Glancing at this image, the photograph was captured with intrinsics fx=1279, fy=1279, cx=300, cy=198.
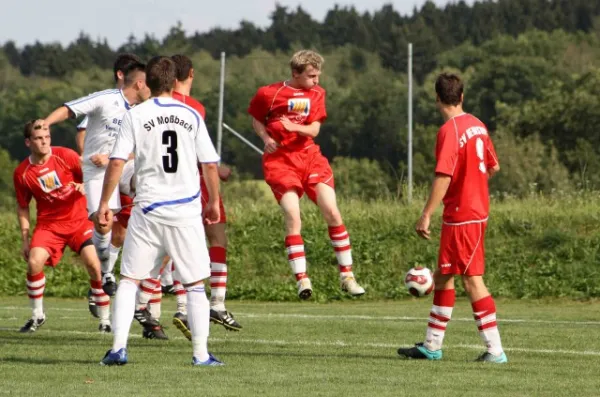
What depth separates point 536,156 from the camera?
52469mm

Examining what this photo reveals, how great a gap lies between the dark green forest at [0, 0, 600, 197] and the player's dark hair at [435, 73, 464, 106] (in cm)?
Result: 1764

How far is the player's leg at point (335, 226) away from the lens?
12.9m

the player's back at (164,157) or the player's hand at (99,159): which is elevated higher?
the player's back at (164,157)

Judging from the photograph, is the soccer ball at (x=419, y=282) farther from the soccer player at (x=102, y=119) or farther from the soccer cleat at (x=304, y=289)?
the soccer player at (x=102, y=119)

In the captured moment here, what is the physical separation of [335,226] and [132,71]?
8.59 ft

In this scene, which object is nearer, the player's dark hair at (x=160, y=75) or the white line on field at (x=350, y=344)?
the player's dark hair at (x=160, y=75)

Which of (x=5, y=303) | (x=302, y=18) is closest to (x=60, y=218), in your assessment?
(x=5, y=303)

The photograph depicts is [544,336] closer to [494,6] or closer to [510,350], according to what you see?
[510,350]

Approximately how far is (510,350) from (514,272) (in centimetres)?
1163

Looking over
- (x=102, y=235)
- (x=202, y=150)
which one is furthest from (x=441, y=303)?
(x=102, y=235)

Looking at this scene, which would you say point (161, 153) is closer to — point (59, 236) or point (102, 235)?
point (102, 235)

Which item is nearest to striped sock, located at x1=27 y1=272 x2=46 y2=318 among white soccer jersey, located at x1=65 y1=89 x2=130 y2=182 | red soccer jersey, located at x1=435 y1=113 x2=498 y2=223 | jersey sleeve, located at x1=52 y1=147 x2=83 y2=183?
jersey sleeve, located at x1=52 y1=147 x2=83 y2=183

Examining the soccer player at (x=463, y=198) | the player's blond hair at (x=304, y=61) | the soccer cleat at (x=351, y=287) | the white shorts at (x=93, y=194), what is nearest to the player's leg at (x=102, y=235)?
the white shorts at (x=93, y=194)

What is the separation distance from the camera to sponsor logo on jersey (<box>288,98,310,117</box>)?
42.3ft
